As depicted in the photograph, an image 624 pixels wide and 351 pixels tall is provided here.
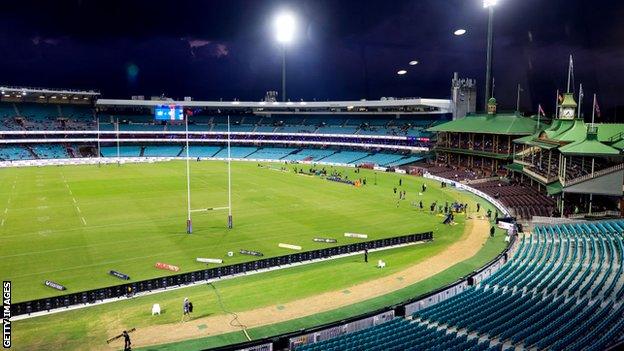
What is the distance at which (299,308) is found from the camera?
23922 mm

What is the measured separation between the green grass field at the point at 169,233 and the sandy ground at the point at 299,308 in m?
0.86

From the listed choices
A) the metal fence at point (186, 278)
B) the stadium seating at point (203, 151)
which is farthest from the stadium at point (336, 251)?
the stadium seating at point (203, 151)

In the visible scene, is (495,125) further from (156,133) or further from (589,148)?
(156,133)

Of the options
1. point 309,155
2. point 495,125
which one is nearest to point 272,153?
point 309,155

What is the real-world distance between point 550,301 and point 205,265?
2046 cm

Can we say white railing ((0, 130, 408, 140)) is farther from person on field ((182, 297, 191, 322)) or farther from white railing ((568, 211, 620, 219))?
person on field ((182, 297, 191, 322))

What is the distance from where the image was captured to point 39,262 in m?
31.2

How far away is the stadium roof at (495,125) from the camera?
70.6 m

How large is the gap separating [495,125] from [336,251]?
5142 cm

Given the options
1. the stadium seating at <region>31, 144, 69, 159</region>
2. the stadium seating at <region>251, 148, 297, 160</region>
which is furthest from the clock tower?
the stadium seating at <region>31, 144, 69, 159</region>

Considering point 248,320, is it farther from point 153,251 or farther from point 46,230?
point 46,230

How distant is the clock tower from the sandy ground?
29.1 metres

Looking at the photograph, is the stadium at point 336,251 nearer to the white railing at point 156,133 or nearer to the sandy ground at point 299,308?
the sandy ground at point 299,308

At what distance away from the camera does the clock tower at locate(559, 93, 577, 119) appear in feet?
172
